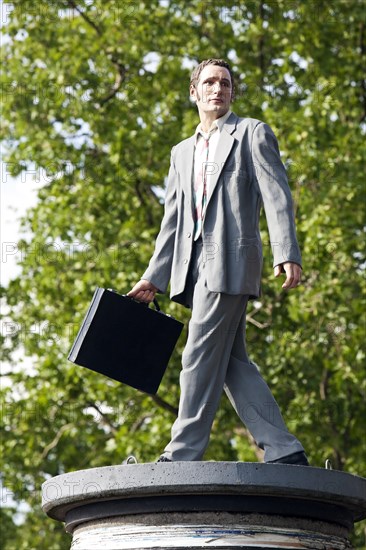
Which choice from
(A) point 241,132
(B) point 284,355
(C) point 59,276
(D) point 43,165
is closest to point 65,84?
(D) point 43,165

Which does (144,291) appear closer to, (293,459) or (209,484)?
(293,459)

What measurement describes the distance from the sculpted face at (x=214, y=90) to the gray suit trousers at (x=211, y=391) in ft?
2.76

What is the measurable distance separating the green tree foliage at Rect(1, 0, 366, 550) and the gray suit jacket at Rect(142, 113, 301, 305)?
27.1 ft

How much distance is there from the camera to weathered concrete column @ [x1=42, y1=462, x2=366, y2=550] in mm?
5605

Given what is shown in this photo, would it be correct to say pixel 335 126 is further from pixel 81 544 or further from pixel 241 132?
pixel 81 544

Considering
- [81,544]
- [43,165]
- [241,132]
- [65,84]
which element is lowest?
[81,544]

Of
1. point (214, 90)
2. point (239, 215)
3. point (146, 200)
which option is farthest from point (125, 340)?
point (146, 200)

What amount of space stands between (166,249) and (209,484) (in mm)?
1599

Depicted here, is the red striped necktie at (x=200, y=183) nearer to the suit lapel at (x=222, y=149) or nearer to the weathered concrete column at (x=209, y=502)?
the suit lapel at (x=222, y=149)

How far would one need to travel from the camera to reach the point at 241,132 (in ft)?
21.1

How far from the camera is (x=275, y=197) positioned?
627cm

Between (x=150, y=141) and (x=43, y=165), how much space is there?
1546mm

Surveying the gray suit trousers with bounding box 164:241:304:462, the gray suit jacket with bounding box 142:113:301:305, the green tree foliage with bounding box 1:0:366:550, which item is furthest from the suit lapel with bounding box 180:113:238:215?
the green tree foliage with bounding box 1:0:366:550

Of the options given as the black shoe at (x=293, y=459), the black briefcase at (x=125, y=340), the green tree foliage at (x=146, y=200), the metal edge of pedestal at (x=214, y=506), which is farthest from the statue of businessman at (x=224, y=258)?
the green tree foliage at (x=146, y=200)
